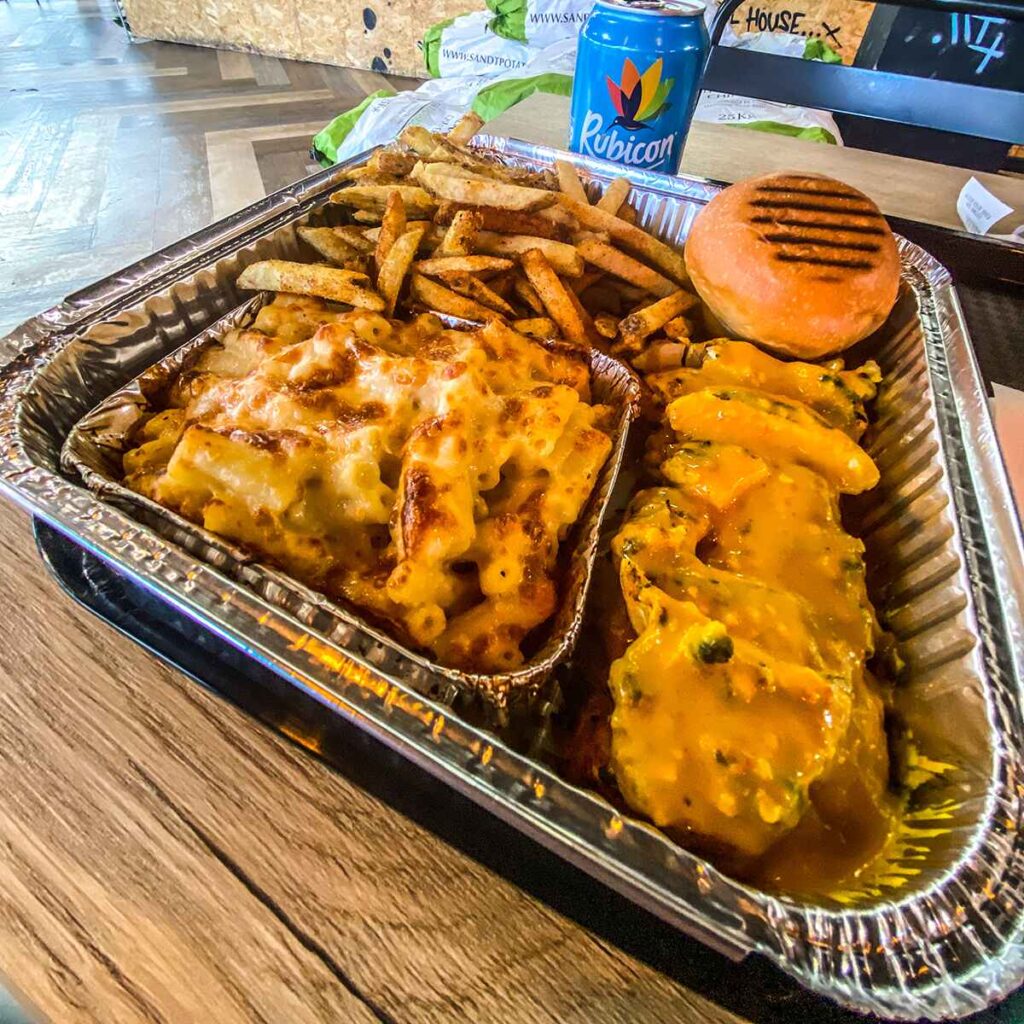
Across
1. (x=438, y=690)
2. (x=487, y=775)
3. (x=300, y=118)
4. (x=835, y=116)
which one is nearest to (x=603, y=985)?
(x=487, y=775)

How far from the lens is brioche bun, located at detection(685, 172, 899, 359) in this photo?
1.55 meters

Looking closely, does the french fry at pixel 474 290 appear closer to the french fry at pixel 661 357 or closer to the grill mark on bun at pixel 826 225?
the french fry at pixel 661 357

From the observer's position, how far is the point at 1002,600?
1.04 meters

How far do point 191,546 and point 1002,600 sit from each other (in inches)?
48.5

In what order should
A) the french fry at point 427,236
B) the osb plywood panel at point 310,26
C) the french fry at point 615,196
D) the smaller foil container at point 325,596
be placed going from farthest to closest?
the osb plywood panel at point 310,26, the french fry at point 615,196, the french fry at point 427,236, the smaller foil container at point 325,596

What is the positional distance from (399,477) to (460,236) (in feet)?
2.47

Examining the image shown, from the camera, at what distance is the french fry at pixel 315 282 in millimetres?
1527

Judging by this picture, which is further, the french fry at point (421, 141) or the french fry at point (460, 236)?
the french fry at point (421, 141)

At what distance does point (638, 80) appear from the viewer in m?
1.92

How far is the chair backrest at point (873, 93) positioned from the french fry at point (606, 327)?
156cm

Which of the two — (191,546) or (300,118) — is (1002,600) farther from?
(300,118)

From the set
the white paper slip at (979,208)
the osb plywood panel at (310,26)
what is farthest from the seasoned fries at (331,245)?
the osb plywood panel at (310,26)

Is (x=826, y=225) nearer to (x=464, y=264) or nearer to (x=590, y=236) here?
(x=590, y=236)

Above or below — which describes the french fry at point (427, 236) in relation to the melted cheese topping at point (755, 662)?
above
